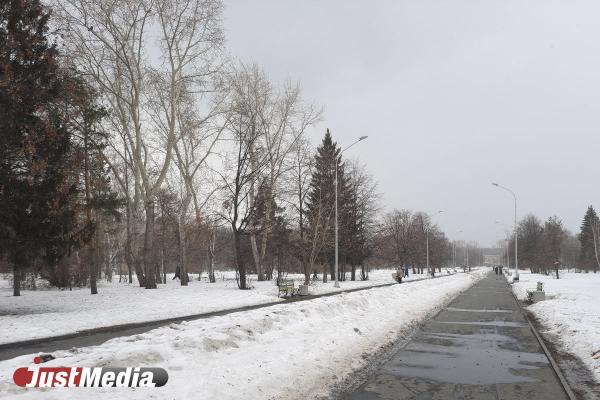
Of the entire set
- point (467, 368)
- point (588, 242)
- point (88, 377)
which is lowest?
point (467, 368)

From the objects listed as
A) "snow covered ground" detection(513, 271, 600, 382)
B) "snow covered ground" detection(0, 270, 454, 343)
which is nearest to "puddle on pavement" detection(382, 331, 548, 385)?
"snow covered ground" detection(513, 271, 600, 382)

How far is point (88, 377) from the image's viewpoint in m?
5.87

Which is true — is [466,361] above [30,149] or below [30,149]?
below

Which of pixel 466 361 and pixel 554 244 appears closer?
pixel 466 361

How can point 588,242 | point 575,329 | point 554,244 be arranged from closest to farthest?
point 575,329, point 554,244, point 588,242

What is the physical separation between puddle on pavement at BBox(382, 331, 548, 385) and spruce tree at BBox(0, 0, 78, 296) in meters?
13.6

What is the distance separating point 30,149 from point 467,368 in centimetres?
1524

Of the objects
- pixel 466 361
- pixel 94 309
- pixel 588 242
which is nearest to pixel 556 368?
pixel 466 361

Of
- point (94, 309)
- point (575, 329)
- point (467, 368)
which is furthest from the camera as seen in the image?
point (94, 309)

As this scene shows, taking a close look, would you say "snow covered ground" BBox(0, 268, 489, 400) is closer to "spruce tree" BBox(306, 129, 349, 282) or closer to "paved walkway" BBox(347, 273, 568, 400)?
"paved walkway" BBox(347, 273, 568, 400)

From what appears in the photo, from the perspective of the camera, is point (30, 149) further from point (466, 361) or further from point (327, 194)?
point (327, 194)

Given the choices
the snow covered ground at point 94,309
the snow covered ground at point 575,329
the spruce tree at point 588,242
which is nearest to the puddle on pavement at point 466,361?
the snow covered ground at point 575,329

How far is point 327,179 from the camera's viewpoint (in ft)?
153

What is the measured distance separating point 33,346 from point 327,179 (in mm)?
36550
